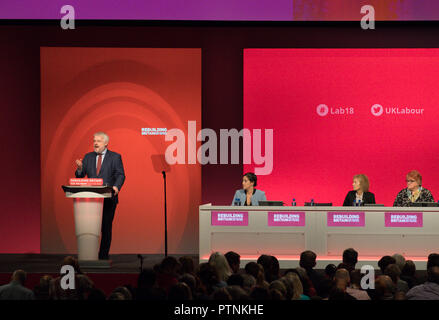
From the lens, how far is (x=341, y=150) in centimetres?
939

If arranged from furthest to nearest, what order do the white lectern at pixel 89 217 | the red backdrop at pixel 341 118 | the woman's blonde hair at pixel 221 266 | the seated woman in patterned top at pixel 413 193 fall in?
the red backdrop at pixel 341 118
the seated woman in patterned top at pixel 413 193
the white lectern at pixel 89 217
the woman's blonde hair at pixel 221 266

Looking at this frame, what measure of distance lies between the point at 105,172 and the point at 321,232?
2.64 metres

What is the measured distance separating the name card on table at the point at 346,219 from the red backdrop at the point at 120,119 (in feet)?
8.11

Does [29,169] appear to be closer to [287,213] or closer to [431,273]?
[287,213]

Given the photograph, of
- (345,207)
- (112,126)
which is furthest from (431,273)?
(112,126)

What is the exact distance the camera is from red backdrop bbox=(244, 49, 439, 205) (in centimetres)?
934

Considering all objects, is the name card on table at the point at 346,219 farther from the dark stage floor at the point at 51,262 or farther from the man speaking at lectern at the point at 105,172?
the man speaking at lectern at the point at 105,172

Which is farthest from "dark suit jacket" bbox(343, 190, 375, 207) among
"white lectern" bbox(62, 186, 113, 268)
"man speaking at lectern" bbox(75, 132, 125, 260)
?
"white lectern" bbox(62, 186, 113, 268)

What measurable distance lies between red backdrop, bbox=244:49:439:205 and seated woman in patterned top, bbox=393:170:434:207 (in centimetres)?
148

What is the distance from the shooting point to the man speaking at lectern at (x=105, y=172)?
7.43 metres

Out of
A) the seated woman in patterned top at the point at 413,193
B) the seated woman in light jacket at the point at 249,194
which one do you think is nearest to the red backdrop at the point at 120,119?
the seated woman in light jacket at the point at 249,194

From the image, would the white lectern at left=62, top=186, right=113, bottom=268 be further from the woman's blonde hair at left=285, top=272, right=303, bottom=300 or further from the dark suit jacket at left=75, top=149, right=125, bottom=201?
the woman's blonde hair at left=285, top=272, right=303, bottom=300

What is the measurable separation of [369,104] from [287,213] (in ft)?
9.05

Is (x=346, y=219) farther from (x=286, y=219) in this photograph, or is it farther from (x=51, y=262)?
(x=51, y=262)
